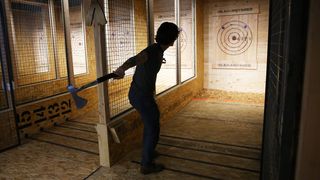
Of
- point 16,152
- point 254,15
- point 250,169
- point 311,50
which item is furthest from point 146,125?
point 254,15

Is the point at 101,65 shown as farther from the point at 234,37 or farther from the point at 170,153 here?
the point at 234,37

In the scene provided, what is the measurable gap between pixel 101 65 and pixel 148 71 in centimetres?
41

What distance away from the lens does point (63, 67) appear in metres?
3.97

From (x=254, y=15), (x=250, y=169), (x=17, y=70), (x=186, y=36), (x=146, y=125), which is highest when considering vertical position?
(x=254, y=15)

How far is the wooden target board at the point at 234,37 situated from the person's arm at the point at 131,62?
3.38 metres

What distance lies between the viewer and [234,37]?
4.81 m

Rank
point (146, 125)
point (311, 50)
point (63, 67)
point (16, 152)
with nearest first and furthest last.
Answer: point (311, 50)
point (146, 125)
point (16, 152)
point (63, 67)

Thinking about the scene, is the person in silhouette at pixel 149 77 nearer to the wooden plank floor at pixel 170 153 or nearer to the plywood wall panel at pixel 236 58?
the wooden plank floor at pixel 170 153

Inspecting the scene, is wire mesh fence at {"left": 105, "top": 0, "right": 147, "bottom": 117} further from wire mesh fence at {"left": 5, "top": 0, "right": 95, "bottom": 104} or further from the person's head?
wire mesh fence at {"left": 5, "top": 0, "right": 95, "bottom": 104}

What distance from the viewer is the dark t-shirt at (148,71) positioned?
191 cm

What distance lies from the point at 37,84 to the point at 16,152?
1.19m

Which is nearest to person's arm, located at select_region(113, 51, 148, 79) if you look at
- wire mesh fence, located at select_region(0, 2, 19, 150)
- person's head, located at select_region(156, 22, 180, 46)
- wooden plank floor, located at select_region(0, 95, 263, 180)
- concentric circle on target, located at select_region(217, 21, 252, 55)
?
person's head, located at select_region(156, 22, 180, 46)

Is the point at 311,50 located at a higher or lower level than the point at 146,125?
higher

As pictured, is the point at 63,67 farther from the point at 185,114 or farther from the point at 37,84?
the point at 185,114
